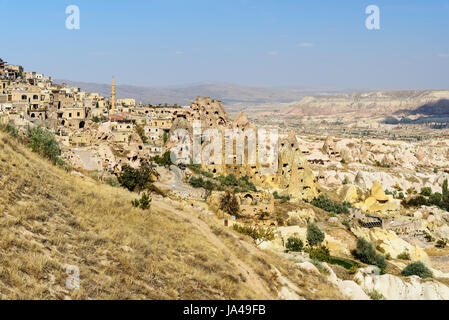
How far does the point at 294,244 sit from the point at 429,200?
134 ft

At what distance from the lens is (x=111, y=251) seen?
11938 mm

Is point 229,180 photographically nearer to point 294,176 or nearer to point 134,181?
point 294,176

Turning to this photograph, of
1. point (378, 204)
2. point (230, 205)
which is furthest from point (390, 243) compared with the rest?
point (378, 204)

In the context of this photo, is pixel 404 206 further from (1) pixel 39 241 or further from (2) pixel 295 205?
(1) pixel 39 241


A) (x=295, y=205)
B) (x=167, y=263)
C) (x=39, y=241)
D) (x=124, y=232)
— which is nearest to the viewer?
(x=39, y=241)

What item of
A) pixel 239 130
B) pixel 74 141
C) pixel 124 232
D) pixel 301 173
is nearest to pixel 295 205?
pixel 301 173

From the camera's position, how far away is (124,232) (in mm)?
13477

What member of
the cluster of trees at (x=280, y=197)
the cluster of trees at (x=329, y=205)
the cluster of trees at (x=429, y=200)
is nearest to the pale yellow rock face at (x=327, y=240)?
the cluster of trees at (x=280, y=197)

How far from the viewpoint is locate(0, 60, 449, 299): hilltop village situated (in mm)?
23531

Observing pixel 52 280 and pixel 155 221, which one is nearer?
pixel 52 280

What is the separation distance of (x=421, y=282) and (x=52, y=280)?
1547 cm

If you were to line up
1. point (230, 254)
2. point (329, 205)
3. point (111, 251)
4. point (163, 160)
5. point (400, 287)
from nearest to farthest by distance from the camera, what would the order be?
point (111, 251) → point (230, 254) → point (400, 287) → point (329, 205) → point (163, 160)

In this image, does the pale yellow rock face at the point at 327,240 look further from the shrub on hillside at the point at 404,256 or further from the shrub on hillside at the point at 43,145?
the shrub on hillside at the point at 43,145

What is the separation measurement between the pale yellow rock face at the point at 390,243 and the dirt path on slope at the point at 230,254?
19.6 m
